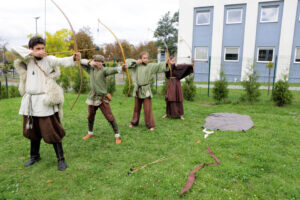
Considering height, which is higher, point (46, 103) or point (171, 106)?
point (46, 103)

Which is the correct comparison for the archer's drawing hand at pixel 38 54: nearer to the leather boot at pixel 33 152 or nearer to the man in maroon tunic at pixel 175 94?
the leather boot at pixel 33 152

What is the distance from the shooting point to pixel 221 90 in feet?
27.9

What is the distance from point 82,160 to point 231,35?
14597 millimetres

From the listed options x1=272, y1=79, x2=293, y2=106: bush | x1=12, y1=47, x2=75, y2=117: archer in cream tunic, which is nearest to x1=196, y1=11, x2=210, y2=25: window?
x1=272, y1=79, x2=293, y2=106: bush

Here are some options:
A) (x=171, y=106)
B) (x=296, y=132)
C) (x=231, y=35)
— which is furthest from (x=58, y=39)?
(x=231, y=35)

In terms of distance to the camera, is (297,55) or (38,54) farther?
(297,55)

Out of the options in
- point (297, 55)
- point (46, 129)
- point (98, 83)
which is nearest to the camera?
point (46, 129)

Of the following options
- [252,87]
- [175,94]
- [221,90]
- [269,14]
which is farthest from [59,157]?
[269,14]

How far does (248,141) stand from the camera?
162 inches

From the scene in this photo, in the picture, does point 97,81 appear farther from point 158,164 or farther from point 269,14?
point 269,14

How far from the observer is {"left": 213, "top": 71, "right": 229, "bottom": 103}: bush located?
27.7 ft

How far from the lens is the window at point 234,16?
14.8m

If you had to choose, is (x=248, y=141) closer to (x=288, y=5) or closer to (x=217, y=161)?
(x=217, y=161)

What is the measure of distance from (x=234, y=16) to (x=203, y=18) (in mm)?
2131
